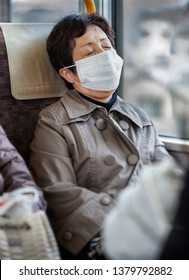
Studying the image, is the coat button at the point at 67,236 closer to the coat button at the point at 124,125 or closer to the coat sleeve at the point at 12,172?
the coat sleeve at the point at 12,172

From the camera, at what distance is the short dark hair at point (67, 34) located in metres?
1.78

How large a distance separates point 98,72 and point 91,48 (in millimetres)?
91

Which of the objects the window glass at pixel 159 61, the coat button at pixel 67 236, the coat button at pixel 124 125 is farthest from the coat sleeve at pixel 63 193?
the window glass at pixel 159 61

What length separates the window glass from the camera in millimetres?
1923

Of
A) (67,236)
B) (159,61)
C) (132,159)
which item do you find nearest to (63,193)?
(67,236)

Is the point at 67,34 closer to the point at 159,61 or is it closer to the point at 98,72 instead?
the point at 98,72

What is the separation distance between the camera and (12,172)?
4.83 ft

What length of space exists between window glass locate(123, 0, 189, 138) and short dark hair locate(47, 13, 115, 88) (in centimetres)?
31

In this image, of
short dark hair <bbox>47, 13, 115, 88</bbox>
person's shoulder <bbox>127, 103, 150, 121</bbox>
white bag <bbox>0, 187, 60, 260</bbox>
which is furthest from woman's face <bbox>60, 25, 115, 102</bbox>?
white bag <bbox>0, 187, 60, 260</bbox>

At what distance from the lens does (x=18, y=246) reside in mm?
1223

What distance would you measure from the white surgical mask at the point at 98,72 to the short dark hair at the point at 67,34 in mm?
68

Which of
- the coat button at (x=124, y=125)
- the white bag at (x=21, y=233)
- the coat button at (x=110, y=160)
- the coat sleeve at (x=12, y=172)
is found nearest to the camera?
the white bag at (x=21, y=233)

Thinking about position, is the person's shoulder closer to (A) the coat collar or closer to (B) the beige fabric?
(A) the coat collar

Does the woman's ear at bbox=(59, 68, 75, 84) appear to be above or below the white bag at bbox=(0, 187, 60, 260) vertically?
above
